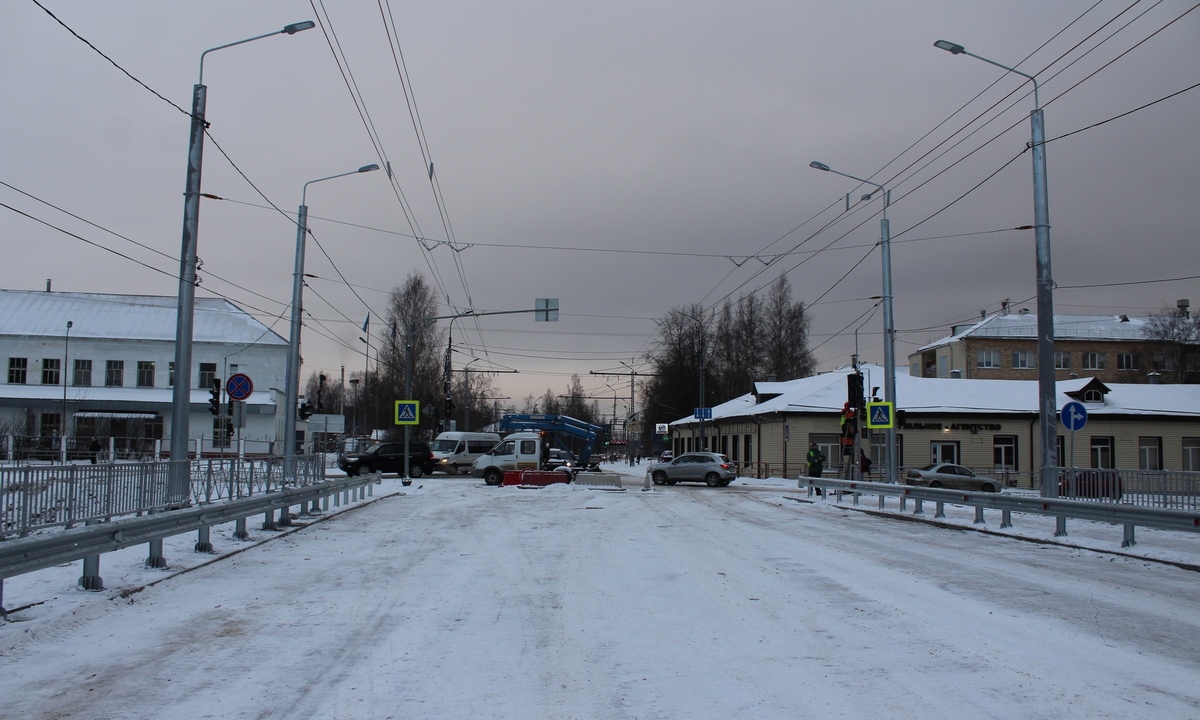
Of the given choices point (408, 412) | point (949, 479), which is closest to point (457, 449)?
point (408, 412)

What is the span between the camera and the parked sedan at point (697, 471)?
4134cm

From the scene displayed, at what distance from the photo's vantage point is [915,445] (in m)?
47.1

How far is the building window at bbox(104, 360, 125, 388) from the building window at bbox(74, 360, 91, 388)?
3.44 feet

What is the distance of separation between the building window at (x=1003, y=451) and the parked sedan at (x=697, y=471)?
49.0 ft

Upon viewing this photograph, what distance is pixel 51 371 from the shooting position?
200 ft

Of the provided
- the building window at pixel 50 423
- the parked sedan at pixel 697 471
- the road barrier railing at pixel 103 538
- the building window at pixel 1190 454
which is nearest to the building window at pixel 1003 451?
the building window at pixel 1190 454

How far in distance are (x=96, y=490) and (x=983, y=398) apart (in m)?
45.6

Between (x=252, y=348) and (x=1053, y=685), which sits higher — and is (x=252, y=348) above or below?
above

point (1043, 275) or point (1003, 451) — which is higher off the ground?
point (1043, 275)

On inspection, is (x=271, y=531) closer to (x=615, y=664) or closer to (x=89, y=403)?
(x=615, y=664)

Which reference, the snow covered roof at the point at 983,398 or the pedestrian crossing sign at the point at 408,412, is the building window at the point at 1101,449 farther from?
the pedestrian crossing sign at the point at 408,412

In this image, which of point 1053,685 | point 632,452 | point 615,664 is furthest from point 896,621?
point 632,452

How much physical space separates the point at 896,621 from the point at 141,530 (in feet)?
28.0

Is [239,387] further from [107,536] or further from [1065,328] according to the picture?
[1065,328]
